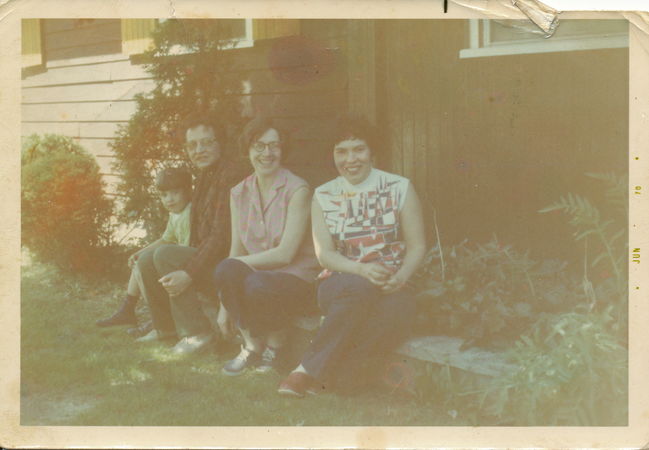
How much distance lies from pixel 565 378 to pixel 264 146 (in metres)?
1.88

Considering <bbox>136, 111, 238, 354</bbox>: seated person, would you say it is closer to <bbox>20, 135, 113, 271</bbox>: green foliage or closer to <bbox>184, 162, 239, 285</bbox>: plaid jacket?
<bbox>184, 162, 239, 285</bbox>: plaid jacket

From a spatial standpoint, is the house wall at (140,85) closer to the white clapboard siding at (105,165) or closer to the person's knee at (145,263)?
the white clapboard siding at (105,165)

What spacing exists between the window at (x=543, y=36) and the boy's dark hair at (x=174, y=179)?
163 centimetres

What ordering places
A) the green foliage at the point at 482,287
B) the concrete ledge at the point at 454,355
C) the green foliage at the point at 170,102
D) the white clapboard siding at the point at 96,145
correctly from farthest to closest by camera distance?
the white clapboard siding at the point at 96,145 → the green foliage at the point at 170,102 → the green foliage at the point at 482,287 → the concrete ledge at the point at 454,355

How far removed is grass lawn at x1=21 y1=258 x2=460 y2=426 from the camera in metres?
3.91

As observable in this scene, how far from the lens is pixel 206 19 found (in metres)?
3.95

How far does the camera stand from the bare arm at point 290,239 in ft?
13.1

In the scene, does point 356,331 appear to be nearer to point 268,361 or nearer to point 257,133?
point 268,361

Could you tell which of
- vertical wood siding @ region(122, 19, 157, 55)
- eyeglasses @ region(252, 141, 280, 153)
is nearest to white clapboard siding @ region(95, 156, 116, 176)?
vertical wood siding @ region(122, 19, 157, 55)

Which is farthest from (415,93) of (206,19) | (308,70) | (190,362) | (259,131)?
(190,362)

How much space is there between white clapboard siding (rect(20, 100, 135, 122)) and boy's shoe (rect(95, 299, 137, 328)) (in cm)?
98

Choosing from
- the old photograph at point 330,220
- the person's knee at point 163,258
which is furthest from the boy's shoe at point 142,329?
the person's knee at point 163,258
